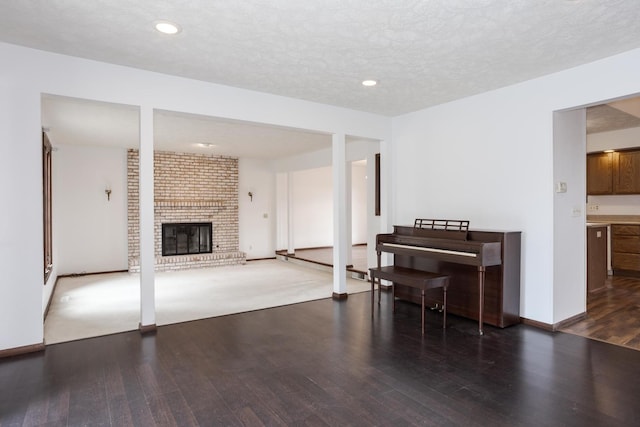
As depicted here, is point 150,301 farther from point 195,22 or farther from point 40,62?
point 195,22

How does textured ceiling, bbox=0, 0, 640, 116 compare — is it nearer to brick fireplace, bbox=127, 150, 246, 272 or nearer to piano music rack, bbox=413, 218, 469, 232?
piano music rack, bbox=413, 218, 469, 232

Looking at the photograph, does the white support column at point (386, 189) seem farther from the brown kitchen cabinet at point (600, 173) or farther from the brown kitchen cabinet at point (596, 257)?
the brown kitchen cabinet at point (600, 173)

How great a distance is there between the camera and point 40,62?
10.4 feet

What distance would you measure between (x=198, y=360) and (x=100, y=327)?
1521mm

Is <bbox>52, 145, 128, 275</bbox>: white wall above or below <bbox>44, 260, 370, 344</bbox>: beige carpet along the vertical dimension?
above

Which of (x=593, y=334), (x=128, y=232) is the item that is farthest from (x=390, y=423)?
(x=128, y=232)

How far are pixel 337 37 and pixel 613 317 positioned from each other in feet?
13.3

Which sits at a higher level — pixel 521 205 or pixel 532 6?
pixel 532 6

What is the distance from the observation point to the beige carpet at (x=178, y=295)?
3963 mm

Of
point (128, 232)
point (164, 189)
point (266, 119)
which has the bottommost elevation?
point (128, 232)

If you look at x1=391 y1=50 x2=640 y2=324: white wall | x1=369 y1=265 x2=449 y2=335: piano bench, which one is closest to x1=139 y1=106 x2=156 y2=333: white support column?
x1=369 y1=265 x2=449 y2=335: piano bench

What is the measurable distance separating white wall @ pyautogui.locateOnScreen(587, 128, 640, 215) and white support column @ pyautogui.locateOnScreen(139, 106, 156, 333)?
6.97 metres

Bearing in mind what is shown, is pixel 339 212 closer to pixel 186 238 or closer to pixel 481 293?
pixel 481 293

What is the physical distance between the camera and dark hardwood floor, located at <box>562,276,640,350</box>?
3422mm
